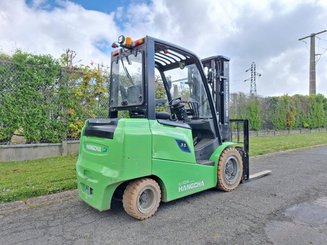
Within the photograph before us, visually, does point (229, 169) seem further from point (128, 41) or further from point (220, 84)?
point (128, 41)

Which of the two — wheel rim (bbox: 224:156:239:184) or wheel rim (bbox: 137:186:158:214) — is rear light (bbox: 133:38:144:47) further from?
wheel rim (bbox: 224:156:239:184)

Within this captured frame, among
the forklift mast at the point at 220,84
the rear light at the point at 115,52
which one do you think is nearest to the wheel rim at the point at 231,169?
the forklift mast at the point at 220,84

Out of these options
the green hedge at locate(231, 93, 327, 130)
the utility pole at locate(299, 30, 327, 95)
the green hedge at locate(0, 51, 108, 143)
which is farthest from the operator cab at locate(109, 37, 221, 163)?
the utility pole at locate(299, 30, 327, 95)

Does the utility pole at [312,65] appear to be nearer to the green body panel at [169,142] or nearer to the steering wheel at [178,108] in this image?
the steering wheel at [178,108]

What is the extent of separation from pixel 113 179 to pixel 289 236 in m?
2.08

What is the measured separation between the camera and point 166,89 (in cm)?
470

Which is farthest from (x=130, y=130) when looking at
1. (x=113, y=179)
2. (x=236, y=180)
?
(x=236, y=180)

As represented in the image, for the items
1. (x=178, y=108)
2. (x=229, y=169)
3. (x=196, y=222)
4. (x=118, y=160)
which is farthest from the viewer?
(x=229, y=169)

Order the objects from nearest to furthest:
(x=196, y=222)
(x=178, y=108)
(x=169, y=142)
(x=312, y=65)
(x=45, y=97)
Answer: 1. (x=196, y=222)
2. (x=169, y=142)
3. (x=178, y=108)
4. (x=45, y=97)
5. (x=312, y=65)

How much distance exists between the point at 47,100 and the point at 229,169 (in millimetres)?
5147

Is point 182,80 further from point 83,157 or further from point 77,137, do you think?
point 77,137

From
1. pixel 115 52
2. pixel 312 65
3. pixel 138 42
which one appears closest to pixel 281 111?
pixel 312 65

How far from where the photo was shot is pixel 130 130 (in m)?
3.01

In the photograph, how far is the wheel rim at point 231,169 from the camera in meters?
4.38
